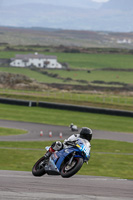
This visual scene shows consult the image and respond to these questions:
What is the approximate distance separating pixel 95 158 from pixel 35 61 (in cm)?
11895

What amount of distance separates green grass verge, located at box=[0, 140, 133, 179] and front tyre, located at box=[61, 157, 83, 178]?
9.00 m

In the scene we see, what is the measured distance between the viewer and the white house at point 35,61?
456 ft

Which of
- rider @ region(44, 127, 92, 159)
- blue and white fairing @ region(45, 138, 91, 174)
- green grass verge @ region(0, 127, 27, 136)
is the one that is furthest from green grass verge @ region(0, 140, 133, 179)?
blue and white fairing @ region(45, 138, 91, 174)

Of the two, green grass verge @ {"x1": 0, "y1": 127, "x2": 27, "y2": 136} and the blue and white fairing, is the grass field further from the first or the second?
the blue and white fairing

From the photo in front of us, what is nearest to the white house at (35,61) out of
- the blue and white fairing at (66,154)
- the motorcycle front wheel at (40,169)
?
the motorcycle front wheel at (40,169)

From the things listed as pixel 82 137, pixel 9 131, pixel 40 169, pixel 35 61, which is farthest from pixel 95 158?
pixel 35 61

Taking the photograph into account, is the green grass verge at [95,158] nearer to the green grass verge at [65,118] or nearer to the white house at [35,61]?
the green grass verge at [65,118]

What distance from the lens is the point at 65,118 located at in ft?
157

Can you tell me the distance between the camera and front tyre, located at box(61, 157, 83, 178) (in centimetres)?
1294

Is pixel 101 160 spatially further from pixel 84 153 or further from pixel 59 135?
pixel 84 153

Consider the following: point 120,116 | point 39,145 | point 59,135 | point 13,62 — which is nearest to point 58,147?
point 39,145

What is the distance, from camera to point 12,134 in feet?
125

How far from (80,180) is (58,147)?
2979mm

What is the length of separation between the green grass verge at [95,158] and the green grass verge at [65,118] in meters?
8.87
